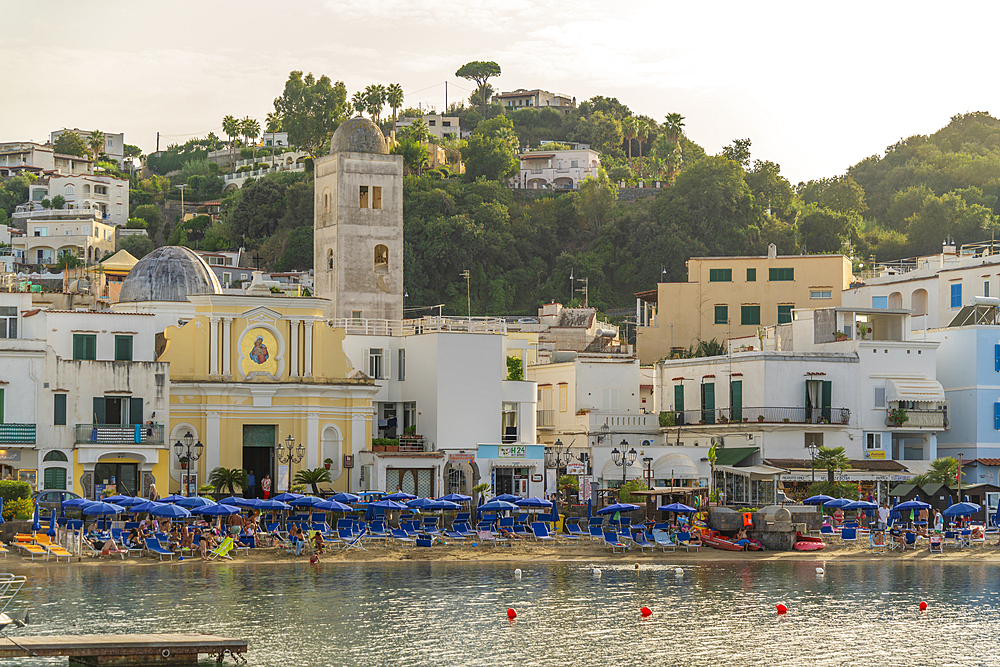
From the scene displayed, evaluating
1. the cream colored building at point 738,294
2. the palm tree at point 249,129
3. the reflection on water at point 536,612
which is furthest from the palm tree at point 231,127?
the reflection on water at point 536,612

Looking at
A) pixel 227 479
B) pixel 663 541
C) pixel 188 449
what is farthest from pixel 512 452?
pixel 188 449

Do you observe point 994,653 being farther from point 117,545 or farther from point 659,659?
point 117,545

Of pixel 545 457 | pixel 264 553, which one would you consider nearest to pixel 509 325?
pixel 545 457

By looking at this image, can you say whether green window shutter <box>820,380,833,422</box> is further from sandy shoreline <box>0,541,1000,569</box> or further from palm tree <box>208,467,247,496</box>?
palm tree <box>208,467,247,496</box>

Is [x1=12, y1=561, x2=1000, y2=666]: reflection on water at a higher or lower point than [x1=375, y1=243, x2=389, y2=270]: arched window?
lower

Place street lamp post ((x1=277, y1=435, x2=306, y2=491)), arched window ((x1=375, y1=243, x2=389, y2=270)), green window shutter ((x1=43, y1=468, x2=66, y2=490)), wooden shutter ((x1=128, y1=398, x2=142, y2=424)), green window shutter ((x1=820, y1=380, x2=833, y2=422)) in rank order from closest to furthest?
1. green window shutter ((x1=43, y1=468, x2=66, y2=490))
2. wooden shutter ((x1=128, y1=398, x2=142, y2=424))
3. street lamp post ((x1=277, y1=435, x2=306, y2=491))
4. green window shutter ((x1=820, y1=380, x2=833, y2=422))
5. arched window ((x1=375, y1=243, x2=389, y2=270))

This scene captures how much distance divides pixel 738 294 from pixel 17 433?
51248 mm

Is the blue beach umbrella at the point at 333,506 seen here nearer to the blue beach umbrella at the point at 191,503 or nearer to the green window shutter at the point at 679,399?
the blue beach umbrella at the point at 191,503

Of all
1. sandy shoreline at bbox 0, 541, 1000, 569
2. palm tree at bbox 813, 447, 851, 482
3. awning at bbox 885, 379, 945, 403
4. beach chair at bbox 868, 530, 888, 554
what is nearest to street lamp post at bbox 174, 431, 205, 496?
sandy shoreline at bbox 0, 541, 1000, 569

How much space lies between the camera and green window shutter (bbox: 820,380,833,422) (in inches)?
2594

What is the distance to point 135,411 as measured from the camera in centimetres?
5675

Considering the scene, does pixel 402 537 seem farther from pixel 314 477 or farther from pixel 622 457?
pixel 622 457

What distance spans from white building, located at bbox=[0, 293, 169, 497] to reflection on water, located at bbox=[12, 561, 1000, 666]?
11.7m

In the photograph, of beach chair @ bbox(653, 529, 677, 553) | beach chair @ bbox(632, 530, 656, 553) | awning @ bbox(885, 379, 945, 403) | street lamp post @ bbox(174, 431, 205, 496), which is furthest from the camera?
awning @ bbox(885, 379, 945, 403)
